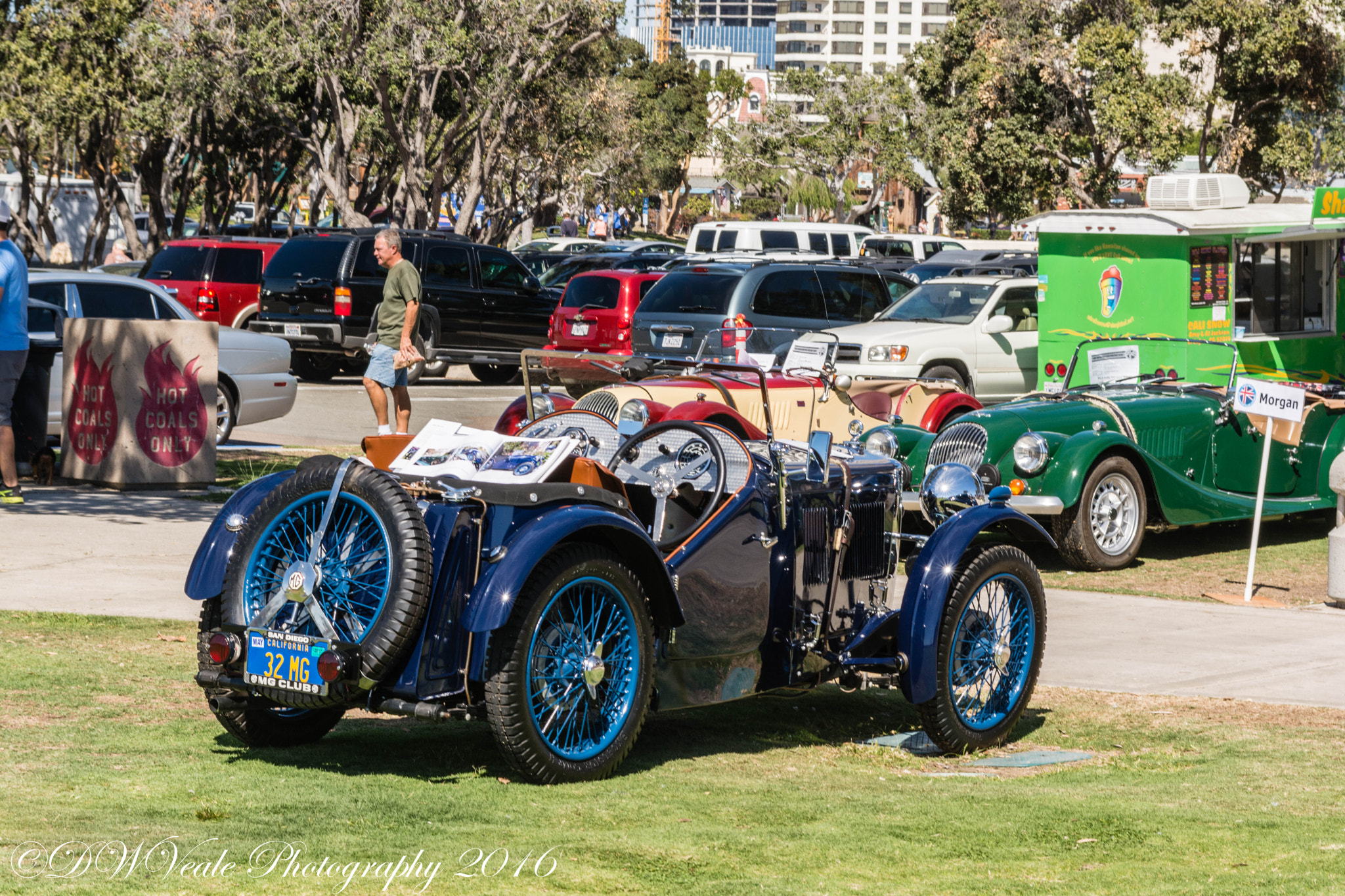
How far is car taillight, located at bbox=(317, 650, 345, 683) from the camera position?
5218 millimetres

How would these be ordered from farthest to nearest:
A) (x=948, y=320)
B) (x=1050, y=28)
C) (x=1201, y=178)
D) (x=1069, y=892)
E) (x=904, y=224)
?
(x=904, y=224) < (x=1050, y=28) < (x=948, y=320) < (x=1201, y=178) < (x=1069, y=892)

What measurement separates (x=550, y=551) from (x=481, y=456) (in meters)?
0.57

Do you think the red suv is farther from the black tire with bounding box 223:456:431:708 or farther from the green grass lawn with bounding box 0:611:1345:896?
the black tire with bounding box 223:456:431:708

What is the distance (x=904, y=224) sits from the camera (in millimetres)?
113250

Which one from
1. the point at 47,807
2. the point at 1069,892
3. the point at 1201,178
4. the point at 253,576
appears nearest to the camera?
the point at 1069,892

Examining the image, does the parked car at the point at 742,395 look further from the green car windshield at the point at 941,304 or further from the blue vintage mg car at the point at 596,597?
the green car windshield at the point at 941,304

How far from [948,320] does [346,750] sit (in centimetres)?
1484

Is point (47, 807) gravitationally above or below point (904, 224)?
below

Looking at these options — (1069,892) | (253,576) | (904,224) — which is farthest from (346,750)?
(904,224)

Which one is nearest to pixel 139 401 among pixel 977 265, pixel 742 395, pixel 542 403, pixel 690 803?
pixel 742 395

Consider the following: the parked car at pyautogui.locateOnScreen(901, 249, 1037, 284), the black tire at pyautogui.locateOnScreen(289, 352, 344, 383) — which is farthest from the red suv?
the parked car at pyautogui.locateOnScreen(901, 249, 1037, 284)

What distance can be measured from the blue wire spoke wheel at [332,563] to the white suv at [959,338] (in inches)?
534

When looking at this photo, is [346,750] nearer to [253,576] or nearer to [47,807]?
[253,576]

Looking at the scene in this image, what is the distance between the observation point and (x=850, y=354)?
19281mm
